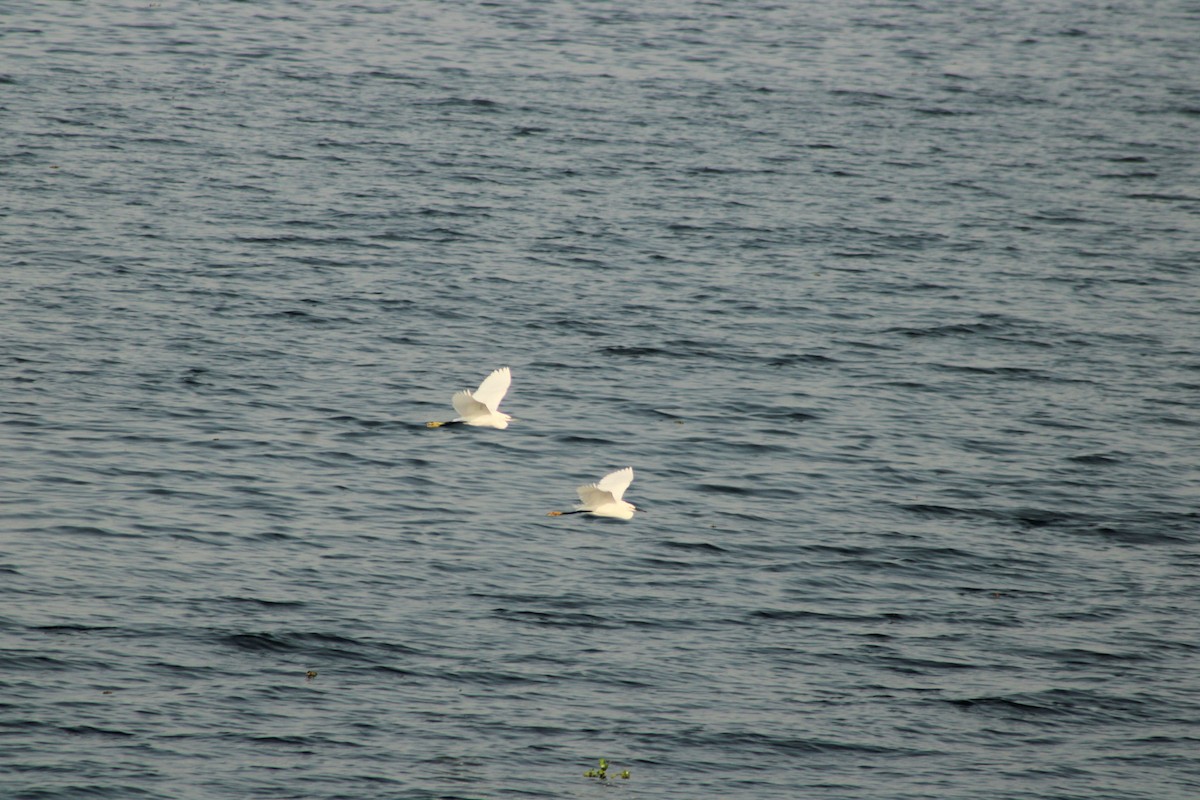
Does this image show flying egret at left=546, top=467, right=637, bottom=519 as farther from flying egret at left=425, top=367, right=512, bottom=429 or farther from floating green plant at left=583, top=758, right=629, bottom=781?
floating green plant at left=583, top=758, right=629, bottom=781

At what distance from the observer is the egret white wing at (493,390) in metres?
22.4

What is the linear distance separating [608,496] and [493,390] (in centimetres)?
237

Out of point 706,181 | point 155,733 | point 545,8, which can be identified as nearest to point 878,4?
point 545,8

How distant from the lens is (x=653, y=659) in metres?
20.3

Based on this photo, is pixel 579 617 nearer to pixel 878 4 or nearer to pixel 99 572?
pixel 99 572

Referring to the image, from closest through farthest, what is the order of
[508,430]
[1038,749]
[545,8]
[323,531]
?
[1038,749] → [323,531] → [508,430] → [545,8]

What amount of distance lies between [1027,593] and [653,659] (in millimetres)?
5774

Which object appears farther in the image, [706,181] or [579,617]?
[706,181]

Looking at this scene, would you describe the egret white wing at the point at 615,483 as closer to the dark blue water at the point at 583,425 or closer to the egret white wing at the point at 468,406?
the dark blue water at the point at 583,425

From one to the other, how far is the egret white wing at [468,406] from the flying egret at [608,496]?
1711mm

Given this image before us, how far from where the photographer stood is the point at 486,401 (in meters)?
22.6

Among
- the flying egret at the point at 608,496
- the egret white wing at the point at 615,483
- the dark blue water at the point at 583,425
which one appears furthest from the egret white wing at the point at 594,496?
the dark blue water at the point at 583,425

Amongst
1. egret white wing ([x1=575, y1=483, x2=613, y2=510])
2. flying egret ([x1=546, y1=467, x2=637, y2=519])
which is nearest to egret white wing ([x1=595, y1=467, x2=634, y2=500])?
flying egret ([x1=546, y1=467, x2=637, y2=519])

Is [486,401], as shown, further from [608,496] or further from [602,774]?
[602,774]
